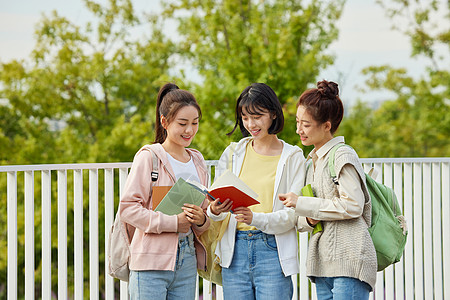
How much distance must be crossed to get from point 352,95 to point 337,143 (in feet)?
45.5

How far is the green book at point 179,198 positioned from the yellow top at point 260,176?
9.8 inches

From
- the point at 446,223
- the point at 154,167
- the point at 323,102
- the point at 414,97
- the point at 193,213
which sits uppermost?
the point at 414,97

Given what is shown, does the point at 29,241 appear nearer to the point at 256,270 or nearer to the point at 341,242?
the point at 256,270

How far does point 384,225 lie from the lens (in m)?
2.31

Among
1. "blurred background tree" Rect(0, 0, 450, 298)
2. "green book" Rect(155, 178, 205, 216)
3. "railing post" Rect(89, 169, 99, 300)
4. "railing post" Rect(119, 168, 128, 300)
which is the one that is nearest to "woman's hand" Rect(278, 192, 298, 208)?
"green book" Rect(155, 178, 205, 216)

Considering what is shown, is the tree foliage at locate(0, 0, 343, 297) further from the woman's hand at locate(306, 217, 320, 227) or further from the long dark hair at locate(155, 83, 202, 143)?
the woman's hand at locate(306, 217, 320, 227)

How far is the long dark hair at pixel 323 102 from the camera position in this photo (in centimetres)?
227

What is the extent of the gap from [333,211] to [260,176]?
14.6 inches

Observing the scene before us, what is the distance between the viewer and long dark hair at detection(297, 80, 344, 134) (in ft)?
7.45

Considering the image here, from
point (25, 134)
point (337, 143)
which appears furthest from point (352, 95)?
point (337, 143)

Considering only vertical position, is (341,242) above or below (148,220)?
below

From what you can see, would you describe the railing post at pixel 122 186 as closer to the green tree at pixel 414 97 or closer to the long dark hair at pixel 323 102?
the long dark hair at pixel 323 102

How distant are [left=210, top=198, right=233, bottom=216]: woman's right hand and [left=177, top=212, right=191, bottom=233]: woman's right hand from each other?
0.16 m

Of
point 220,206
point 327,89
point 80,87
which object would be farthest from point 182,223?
point 80,87
